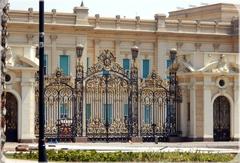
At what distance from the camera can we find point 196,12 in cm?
8194

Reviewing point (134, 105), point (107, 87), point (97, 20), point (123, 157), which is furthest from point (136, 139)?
point (97, 20)

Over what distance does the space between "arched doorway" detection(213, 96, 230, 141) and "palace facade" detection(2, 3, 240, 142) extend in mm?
52

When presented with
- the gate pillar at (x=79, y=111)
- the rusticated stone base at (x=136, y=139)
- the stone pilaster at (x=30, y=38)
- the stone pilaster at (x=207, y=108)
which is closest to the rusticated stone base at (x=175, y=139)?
the stone pilaster at (x=207, y=108)

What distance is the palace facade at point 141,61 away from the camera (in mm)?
36156

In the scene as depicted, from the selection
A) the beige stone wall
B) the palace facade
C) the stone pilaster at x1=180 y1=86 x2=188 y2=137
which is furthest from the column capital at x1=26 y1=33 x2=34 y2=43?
the beige stone wall

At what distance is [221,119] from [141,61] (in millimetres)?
27070

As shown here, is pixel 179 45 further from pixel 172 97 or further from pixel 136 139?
pixel 136 139

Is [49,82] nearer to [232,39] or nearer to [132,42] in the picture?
[132,42]

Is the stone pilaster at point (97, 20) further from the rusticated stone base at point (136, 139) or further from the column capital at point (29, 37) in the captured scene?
the rusticated stone base at point (136, 139)

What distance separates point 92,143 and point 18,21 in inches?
1004

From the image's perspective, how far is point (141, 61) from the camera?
66.7 meters

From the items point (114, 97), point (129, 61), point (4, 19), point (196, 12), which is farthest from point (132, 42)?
point (4, 19)

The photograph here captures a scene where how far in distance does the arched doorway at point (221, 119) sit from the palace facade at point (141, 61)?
0.05m

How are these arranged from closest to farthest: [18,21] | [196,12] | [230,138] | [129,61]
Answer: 1. [230,138]
2. [18,21]
3. [129,61]
4. [196,12]
